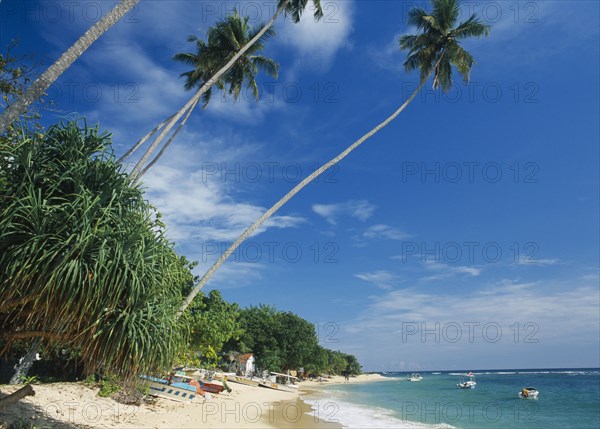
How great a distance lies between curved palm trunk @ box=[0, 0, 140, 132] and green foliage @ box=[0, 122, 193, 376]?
54cm

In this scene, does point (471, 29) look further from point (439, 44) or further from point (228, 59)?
point (228, 59)

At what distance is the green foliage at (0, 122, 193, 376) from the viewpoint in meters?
7.47

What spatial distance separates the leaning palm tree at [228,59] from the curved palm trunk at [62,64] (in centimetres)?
935

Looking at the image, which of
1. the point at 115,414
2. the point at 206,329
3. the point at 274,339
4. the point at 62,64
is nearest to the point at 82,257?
the point at 62,64

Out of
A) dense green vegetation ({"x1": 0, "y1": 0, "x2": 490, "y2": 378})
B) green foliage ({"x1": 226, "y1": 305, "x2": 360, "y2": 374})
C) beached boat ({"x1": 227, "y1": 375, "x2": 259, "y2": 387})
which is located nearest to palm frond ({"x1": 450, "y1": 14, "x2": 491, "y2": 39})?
dense green vegetation ({"x1": 0, "y1": 0, "x2": 490, "y2": 378})

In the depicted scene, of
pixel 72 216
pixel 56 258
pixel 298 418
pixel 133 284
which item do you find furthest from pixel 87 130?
pixel 298 418

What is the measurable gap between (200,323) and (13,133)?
14066 millimetres

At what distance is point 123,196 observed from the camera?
29.3 ft

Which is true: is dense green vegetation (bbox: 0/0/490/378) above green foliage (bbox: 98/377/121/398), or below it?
above

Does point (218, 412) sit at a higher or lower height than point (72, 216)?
lower

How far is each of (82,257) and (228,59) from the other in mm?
15319

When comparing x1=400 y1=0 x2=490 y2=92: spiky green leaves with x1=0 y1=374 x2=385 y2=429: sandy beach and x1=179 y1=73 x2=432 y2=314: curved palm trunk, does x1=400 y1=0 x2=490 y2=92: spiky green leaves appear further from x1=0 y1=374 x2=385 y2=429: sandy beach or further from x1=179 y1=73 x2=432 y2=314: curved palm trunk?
x1=0 y1=374 x2=385 y2=429: sandy beach

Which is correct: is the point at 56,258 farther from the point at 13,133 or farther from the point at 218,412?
the point at 218,412

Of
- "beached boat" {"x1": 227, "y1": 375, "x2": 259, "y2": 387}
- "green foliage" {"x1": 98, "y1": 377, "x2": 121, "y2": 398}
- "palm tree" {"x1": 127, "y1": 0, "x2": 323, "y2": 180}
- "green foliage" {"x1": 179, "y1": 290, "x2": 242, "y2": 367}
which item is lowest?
"beached boat" {"x1": 227, "y1": 375, "x2": 259, "y2": 387}
